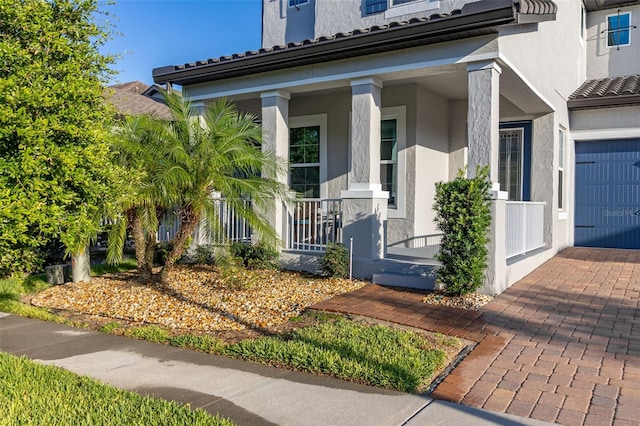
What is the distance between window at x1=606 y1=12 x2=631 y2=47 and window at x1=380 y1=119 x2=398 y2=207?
7.63m

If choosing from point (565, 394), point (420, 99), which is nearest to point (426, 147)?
point (420, 99)

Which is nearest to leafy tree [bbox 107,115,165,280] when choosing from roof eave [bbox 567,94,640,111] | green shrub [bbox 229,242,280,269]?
green shrub [bbox 229,242,280,269]

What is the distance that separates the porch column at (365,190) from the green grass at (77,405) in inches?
205

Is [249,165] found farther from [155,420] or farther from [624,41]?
[624,41]

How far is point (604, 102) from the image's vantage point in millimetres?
12000

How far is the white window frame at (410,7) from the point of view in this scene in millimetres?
10340

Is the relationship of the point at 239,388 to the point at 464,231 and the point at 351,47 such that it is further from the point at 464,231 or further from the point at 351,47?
the point at 351,47

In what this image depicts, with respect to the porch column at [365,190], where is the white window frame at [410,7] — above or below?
above

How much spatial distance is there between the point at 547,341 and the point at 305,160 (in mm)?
7387

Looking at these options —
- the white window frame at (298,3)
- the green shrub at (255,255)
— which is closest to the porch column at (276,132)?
the green shrub at (255,255)

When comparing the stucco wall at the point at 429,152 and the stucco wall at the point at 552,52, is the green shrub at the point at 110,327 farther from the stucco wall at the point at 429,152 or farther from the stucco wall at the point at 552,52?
the stucco wall at the point at 552,52

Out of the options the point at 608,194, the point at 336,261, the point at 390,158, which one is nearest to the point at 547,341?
the point at 336,261

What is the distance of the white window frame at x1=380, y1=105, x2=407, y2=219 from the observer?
406 inches

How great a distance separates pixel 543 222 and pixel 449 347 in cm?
696
